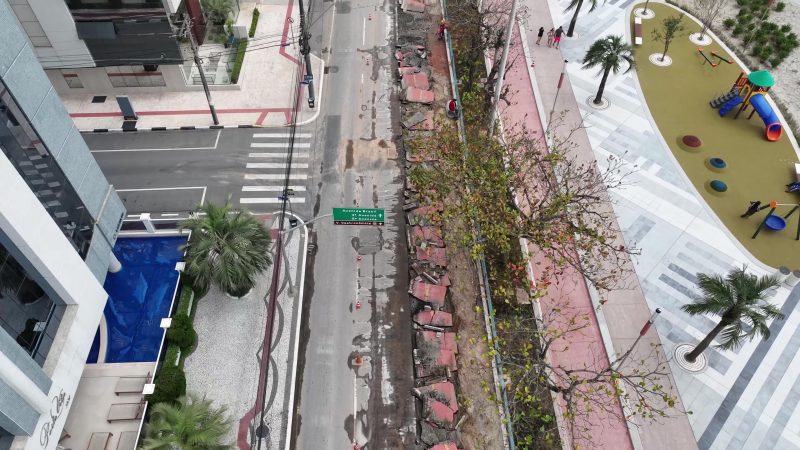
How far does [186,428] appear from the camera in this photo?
84.9ft

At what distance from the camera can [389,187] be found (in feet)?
140

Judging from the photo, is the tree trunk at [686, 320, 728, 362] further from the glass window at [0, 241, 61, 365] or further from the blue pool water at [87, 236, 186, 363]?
the glass window at [0, 241, 61, 365]

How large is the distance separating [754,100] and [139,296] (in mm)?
51803

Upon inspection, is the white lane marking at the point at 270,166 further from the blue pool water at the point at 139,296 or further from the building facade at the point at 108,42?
the building facade at the point at 108,42

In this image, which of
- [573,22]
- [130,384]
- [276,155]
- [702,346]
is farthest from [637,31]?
[130,384]

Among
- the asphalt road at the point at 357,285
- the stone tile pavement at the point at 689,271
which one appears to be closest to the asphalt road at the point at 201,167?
the asphalt road at the point at 357,285

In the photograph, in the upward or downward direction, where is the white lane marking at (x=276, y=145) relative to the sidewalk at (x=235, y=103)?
downward

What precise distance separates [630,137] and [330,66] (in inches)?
1135

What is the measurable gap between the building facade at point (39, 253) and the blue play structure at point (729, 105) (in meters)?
50.6

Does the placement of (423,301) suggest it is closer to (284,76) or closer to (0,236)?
(0,236)

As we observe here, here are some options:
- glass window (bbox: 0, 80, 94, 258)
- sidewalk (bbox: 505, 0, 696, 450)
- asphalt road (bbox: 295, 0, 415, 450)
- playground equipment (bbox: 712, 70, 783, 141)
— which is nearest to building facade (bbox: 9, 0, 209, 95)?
asphalt road (bbox: 295, 0, 415, 450)

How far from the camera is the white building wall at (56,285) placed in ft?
78.9

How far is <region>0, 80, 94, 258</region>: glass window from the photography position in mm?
25250

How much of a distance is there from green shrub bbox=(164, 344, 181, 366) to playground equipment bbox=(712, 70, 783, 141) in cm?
4870
